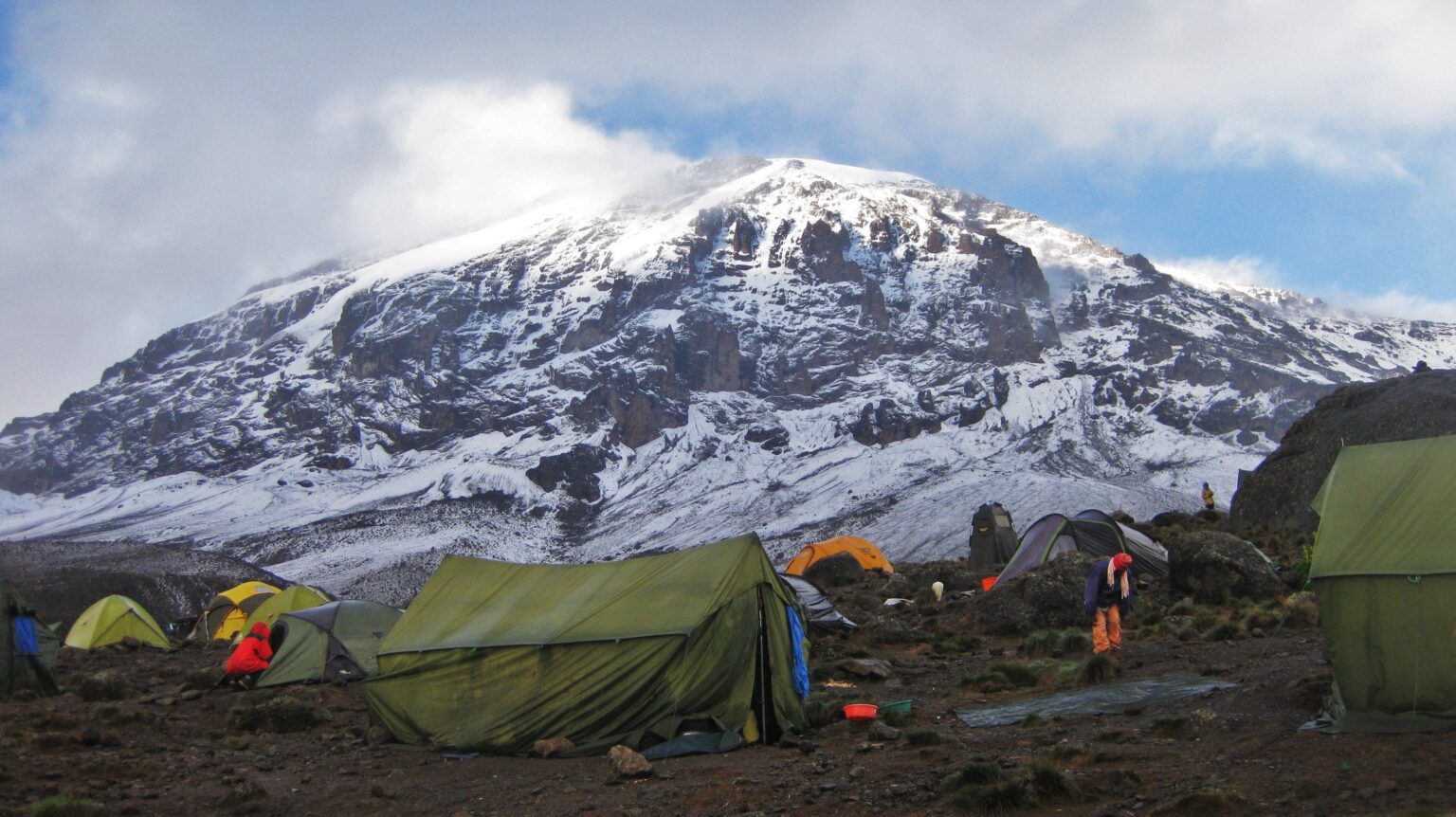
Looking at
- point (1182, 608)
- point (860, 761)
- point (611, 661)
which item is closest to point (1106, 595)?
point (1182, 608)

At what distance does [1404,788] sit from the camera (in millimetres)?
8672

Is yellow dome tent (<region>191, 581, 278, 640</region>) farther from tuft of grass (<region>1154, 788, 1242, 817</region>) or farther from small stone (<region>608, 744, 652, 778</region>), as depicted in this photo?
tuft of grass (<region>1154, 788, 1242, 817</region>)

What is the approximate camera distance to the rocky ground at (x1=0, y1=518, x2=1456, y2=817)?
951 centimetres

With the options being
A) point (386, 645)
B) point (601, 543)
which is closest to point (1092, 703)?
point (386, 645)

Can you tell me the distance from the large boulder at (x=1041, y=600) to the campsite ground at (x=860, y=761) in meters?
2.92

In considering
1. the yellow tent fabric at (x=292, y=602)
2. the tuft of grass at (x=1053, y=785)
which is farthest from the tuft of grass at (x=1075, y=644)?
the yellow tent fabric at (x=292, y=602)

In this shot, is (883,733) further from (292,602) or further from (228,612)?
(228,612)

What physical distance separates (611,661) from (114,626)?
89.6 feet

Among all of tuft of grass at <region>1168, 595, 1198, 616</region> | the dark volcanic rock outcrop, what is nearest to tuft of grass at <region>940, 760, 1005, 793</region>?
tuft of grass at <region>1168, 595, 1198, 616</region>

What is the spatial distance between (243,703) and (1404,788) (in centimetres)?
1663

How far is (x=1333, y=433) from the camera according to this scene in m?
39.2

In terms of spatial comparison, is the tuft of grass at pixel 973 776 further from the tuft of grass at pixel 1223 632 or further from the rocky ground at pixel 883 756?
the tuft of grass at pixel 1223 632

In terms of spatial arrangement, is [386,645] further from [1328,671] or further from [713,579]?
[1328,671]

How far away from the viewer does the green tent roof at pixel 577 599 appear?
46.7 ft
